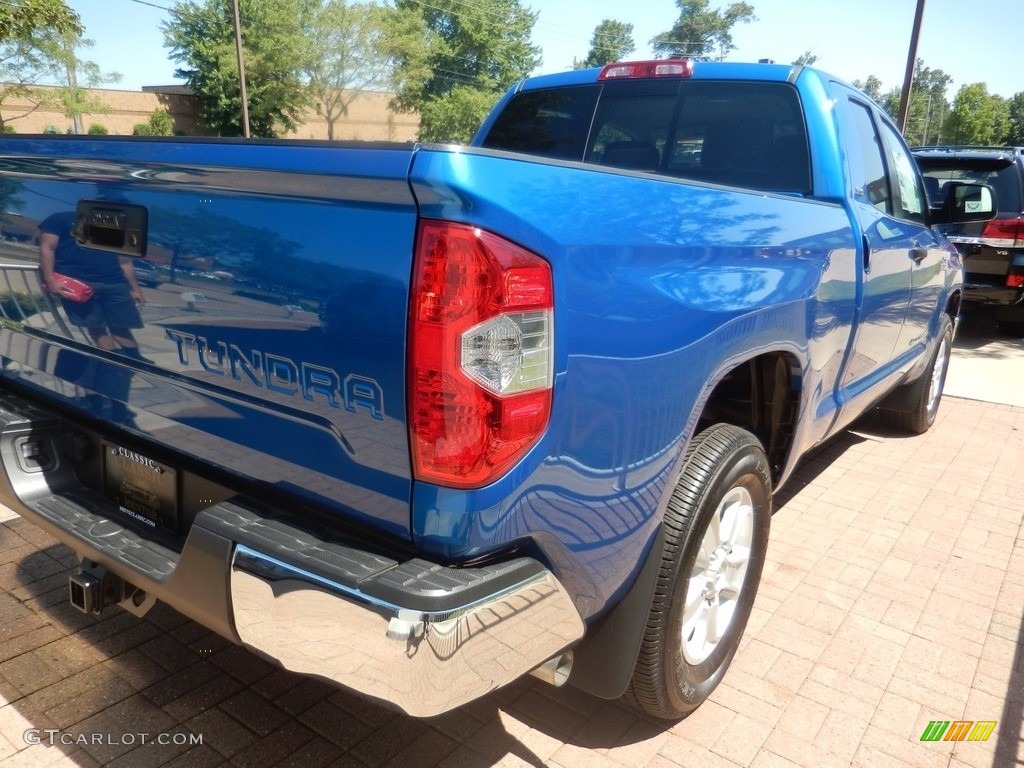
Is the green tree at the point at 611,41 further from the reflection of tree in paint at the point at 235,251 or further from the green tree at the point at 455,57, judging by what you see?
the reflection of tree in paint at the point at 235,251

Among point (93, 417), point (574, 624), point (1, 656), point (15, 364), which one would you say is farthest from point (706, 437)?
point (1, 656)

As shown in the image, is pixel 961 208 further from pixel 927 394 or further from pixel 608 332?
pixel 608 332

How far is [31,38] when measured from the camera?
18406 mm

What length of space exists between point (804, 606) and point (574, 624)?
6.01 ft

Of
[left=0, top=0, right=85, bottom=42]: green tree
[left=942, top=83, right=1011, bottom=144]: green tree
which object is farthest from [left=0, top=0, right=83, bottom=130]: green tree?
[left=942, top=83, right=1011, bottom=144]: green tree

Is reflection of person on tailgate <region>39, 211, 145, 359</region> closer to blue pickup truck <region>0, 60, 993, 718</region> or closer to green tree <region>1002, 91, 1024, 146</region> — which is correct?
blue pickup truck <region>0, 60, 993, 718</region>

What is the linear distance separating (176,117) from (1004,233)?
4679cm

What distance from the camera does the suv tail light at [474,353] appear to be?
1457 millimetres

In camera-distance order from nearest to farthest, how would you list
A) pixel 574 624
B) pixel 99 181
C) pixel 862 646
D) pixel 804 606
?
pixel 574 624
pixel 99 181
pixel 862 646
pixel 804 606

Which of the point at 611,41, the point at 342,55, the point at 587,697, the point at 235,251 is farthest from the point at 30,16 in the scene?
the point at 611,41

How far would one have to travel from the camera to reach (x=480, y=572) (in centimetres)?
156

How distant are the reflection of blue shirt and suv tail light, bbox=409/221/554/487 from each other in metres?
0.96

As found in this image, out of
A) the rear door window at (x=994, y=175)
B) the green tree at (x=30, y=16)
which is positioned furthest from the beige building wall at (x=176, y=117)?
the rear door window at (x=994, y=175)

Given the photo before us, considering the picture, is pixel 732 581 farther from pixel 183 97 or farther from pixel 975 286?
pixel 183 97
